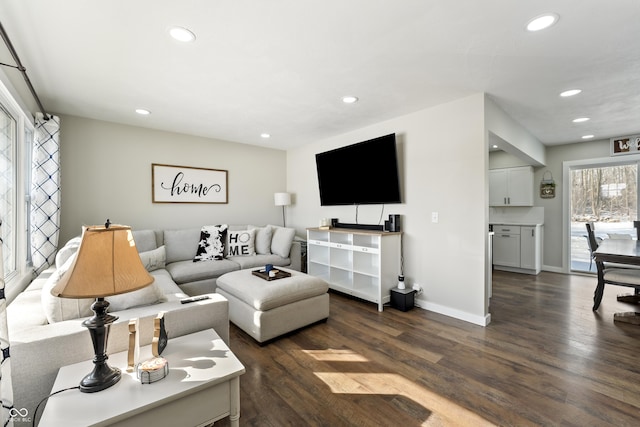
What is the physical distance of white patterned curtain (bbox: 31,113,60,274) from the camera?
2.77 metres

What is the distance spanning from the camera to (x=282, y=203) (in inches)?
197

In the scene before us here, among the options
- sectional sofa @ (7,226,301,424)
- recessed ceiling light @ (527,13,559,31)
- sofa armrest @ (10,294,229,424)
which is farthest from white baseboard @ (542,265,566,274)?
sofa armrest @ (10,294,229,424)

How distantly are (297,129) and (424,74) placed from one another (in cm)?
205

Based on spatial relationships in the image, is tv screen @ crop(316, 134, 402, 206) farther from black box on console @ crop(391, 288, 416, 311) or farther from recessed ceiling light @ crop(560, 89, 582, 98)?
recessed ceiling light @ crop(560, 89, 582, 98)

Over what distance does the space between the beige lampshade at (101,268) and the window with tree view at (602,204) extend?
6.38 metres

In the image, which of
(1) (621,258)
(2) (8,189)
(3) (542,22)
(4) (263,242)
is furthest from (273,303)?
(1) (621,258)

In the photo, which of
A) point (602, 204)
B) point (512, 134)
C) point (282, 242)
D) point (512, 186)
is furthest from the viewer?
point (512, 186)

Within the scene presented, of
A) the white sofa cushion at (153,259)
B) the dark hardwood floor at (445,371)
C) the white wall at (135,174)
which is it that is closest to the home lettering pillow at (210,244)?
the white sofa cushion at (153,259)

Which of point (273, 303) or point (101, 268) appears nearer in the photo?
point (101, 268)

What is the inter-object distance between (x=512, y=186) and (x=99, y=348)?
637 cm

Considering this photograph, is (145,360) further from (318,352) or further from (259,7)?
(259,7)

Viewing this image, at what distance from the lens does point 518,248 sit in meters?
5.05

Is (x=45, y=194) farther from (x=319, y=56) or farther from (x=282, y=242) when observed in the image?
(x=319, y=56)

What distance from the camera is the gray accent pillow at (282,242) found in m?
4.16
